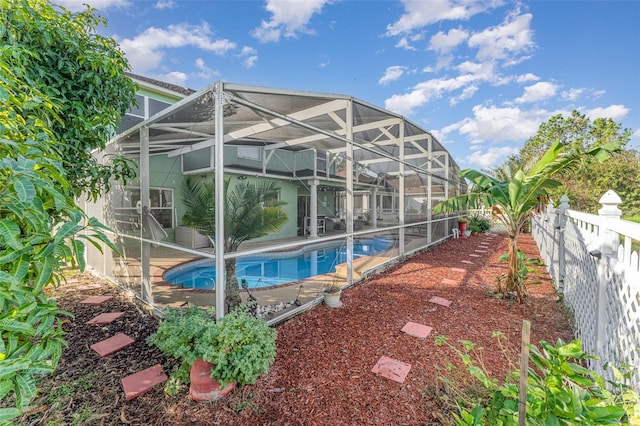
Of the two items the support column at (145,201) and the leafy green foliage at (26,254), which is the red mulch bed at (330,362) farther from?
the leafy green foliage at (26,254)

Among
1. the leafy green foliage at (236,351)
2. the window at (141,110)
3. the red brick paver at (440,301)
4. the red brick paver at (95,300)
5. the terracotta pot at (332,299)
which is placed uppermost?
the window at (141,110)

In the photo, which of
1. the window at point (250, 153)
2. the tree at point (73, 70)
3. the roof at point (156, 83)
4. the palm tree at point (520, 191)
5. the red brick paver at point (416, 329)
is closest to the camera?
the tree at point (73, 70)

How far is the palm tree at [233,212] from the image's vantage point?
359 cm

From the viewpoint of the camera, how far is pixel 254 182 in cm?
418

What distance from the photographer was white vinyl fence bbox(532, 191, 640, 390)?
198 cm

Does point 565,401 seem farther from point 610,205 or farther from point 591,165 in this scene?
point 591,165

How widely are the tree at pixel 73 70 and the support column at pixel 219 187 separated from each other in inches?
79.4

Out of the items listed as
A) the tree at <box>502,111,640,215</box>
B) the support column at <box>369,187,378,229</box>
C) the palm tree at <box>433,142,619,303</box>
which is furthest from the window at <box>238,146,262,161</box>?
the tree at <box>502,111,640,215</box>

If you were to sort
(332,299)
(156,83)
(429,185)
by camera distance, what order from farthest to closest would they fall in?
(156,83) < (429,185) < (332,299)

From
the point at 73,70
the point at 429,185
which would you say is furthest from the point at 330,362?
the point at 429,185

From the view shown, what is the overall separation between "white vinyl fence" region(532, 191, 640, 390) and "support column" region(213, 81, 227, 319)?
11.8 ft

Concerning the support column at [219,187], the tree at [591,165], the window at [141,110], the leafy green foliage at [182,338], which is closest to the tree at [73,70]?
the support column at [219,187]

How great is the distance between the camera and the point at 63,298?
5.39m

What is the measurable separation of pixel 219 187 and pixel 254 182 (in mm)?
979
